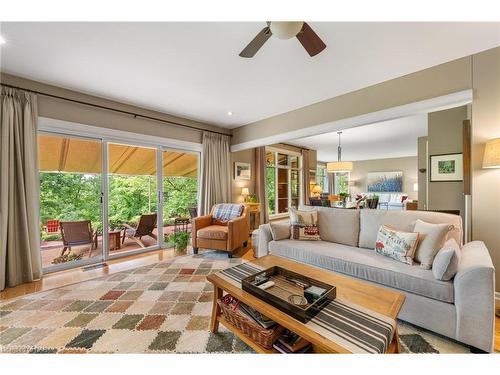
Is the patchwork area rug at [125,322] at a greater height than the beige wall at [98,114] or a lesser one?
lesser

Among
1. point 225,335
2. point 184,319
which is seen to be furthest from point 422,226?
point 184,319

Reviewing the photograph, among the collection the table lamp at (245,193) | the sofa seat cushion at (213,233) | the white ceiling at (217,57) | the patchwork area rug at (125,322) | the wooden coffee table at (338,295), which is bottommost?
the patchwork area rug at (125,322)

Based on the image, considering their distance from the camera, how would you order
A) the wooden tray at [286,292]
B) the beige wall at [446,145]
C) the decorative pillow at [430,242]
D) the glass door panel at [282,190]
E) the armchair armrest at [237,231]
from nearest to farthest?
the wooden tray at [286,292] < the decorative pillow at [430,242] < the beige wall at [446,145] < the armchair armrest at [237,231] < the glass door panel at [282,190]

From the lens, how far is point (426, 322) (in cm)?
162

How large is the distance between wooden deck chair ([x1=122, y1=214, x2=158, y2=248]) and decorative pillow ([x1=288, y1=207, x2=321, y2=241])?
2524 mm

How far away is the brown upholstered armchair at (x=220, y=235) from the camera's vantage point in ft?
11.3

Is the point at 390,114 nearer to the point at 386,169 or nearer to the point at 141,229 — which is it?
the point at 141,229

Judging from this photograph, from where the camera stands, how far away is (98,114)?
325 centimetres

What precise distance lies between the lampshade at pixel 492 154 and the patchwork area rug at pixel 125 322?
1.56 m

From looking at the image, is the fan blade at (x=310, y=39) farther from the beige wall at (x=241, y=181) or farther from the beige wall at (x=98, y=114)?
the beige wall at (x=241, y=181)

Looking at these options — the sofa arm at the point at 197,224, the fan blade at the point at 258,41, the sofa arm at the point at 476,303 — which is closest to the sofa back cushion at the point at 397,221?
the sofa arm at the point at 476,303

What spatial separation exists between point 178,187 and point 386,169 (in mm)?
8988

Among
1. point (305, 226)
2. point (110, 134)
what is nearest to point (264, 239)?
point (305, 226)
